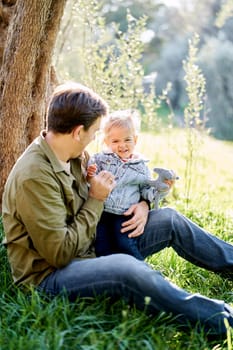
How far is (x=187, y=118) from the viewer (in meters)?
5.34

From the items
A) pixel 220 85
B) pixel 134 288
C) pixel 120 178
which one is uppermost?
pixel 220 85

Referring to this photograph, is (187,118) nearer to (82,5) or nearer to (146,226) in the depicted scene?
(82,5)

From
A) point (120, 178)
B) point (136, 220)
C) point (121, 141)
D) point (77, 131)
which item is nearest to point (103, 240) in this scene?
point (136, 220)

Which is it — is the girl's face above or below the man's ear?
below

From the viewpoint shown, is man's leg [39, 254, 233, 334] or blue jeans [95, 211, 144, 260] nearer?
man's leg [39, 254, 233, 334]

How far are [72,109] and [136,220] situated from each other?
73 centimetres

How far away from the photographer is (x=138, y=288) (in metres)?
2.67

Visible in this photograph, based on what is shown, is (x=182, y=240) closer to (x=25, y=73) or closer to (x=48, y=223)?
(x=48, y=223)

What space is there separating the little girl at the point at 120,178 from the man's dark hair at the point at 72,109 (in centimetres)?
38

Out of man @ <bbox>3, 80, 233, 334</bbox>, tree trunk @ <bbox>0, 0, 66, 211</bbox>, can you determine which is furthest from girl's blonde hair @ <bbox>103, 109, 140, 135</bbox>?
tree trunk @ <bbox>0, 0, 66, 211</bbox>

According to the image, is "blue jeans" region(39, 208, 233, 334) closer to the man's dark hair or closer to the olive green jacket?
the olive green jacket

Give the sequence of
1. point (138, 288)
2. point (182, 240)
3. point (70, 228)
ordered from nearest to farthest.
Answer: point (138, 288)
point (70, 228)
point (182, 240)

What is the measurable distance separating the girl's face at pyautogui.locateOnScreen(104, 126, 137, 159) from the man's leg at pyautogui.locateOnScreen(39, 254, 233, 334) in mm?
711

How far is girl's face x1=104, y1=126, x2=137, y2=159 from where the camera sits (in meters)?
3.23
